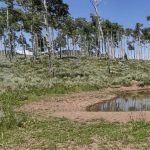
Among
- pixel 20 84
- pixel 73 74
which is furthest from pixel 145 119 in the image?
pixel 73 74

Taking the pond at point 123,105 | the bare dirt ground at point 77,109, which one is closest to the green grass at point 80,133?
the bare dirt ground at point 77,109

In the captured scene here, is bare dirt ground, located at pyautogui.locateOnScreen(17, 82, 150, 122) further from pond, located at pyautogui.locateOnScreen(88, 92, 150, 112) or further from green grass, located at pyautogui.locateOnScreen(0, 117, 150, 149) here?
green grass, located at pyautogui.locateOnScreen(0, 117, 150, 149)

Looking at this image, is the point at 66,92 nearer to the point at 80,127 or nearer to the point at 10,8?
the point at 80,127

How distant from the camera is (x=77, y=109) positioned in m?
22.3

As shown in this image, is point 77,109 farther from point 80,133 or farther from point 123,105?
point 80,133

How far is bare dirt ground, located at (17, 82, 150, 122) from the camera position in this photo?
18.1 m

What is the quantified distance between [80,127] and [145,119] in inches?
113

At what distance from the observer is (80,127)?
1595 centimetres

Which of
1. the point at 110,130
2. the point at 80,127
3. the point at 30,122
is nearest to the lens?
the point at 110,130

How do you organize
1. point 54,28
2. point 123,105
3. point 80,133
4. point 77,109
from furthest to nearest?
point 54,28 → point 123,105 → point 77,109 → point 80,133

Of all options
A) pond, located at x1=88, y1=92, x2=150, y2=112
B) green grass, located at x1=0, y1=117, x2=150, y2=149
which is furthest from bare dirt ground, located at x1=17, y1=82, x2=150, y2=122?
green grass, located at x1=0, y1=117, x2=150, y2=149

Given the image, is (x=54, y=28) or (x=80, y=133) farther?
(x=54, y=28)

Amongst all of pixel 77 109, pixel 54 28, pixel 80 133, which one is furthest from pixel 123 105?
pixel 54 28

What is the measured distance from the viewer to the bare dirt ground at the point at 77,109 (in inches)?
714
